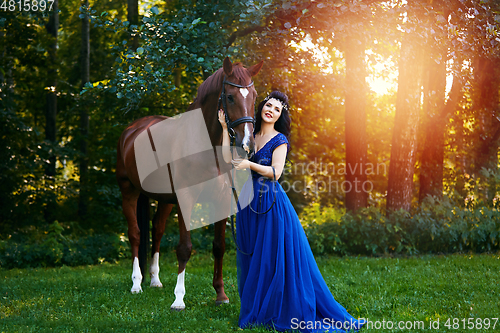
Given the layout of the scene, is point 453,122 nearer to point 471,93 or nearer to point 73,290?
point 471,93

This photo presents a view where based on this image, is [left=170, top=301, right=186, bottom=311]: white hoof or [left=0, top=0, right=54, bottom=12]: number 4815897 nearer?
[left=170, top=301, right=186, bottom=311]: white hoof

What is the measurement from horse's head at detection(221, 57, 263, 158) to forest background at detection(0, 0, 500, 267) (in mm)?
2236

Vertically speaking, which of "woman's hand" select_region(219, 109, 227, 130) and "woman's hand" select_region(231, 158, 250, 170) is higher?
"woman's hand" select_region(219, 109, 227, 130)

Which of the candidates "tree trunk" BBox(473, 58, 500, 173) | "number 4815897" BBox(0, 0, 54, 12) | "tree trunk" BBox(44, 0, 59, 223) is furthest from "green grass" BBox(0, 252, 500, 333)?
"number 4815897" BBox(0, 0, 54, 12)

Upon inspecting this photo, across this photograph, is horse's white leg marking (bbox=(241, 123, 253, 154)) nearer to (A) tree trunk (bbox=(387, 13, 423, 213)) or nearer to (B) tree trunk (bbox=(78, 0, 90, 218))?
(A) tree trunk (bbox=(387, 13, 423, 213))

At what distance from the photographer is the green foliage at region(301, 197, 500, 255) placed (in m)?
7.57

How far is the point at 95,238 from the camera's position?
865 cm

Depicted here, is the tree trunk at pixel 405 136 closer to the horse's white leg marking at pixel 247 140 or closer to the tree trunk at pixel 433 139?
the tree trunk at pixel 433 139

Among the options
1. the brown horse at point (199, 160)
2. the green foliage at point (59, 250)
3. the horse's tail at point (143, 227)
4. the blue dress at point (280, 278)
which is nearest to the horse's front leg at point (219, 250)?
the brown horse at point (199, 160)

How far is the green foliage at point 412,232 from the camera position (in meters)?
7.57

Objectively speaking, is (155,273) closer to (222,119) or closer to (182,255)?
(182,255)

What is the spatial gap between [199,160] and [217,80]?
2.83ft

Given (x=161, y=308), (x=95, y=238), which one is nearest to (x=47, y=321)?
(x=161, y=308)

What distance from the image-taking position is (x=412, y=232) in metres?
7.82
